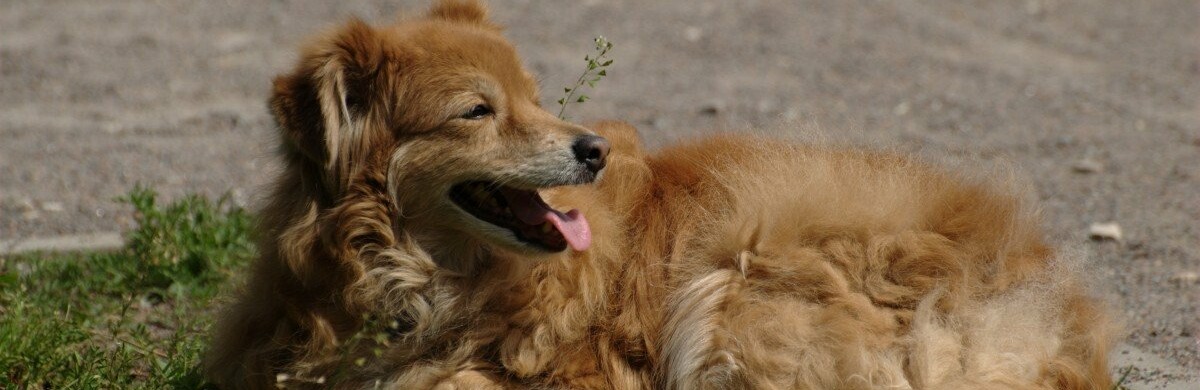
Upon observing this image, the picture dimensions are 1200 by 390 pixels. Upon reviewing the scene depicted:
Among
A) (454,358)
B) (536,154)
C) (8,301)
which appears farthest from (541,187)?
(8,301)

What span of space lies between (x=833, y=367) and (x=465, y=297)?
1183mm

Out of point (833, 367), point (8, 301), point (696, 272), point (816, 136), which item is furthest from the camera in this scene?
point (8, 301)

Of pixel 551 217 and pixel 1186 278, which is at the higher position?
pixel 551 217

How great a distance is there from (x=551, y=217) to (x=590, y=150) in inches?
9.6

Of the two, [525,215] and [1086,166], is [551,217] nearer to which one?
[525,215]

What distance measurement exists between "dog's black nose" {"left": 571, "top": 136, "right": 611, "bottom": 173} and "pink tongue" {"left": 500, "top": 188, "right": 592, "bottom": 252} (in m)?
0.17

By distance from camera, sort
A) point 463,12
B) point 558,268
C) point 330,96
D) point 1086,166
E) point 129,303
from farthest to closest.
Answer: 1. point 1086,166
2. point 129,303
3. point 463,12
4. point 558,268
5. point 330,96

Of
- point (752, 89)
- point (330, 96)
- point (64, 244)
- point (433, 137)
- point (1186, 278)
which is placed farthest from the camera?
point (752, 89)

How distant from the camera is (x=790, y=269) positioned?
4.16 m

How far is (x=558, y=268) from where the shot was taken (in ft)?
13.5

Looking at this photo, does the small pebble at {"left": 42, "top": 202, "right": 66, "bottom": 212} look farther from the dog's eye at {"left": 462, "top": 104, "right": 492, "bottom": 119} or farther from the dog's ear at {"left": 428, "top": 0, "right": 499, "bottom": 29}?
the dog's eye at {"left": 462, "top": 104, "right": 492, "bottom": 119}

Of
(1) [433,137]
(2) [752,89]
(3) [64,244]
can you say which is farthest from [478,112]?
(2) [752,89]

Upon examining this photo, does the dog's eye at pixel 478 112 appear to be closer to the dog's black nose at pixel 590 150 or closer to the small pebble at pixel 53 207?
the dog's black nose at pixel 590 150

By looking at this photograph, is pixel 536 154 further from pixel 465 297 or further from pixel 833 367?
pixel 833 367
